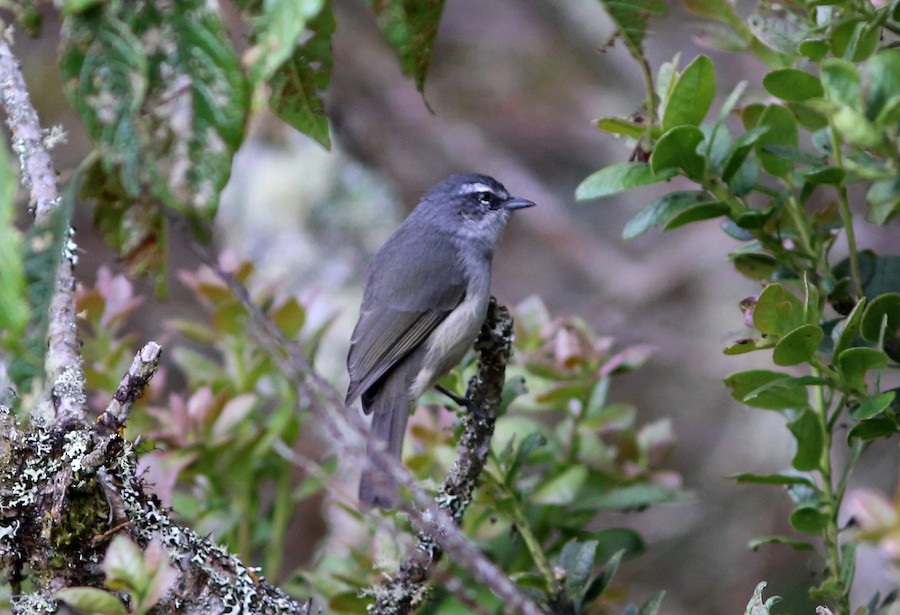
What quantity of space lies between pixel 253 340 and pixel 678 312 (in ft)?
14.4

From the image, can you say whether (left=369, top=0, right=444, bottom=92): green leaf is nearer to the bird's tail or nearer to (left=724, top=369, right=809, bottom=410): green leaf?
(left=724, top=369, right=809, bottom=410): green leaf

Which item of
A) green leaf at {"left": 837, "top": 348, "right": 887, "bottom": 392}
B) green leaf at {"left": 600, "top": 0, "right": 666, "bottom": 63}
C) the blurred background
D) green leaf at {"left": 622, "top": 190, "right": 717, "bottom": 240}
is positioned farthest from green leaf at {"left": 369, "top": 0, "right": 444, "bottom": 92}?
the blurred background

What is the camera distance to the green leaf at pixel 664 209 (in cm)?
215

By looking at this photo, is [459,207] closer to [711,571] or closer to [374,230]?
[374,230]

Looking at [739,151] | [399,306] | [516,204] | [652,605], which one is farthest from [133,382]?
[516,204]

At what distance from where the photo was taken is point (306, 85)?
1887 mm

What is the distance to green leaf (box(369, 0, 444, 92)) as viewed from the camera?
5.96 ft

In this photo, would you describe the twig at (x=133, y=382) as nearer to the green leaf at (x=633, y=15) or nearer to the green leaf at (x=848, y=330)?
the green leaf at (x=633, y=15)

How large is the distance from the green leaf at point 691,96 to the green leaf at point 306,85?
71 cm

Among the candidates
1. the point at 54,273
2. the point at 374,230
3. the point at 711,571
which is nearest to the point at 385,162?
the point at 374,230

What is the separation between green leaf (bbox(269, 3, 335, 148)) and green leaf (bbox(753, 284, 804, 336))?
0.88 meters

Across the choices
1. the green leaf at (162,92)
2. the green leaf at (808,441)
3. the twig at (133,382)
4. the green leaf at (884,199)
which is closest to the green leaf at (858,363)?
the green leaf at (808,441)

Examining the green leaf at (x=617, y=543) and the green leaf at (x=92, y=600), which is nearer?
the green leaf at (x=92, y=600)

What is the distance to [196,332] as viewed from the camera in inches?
120
